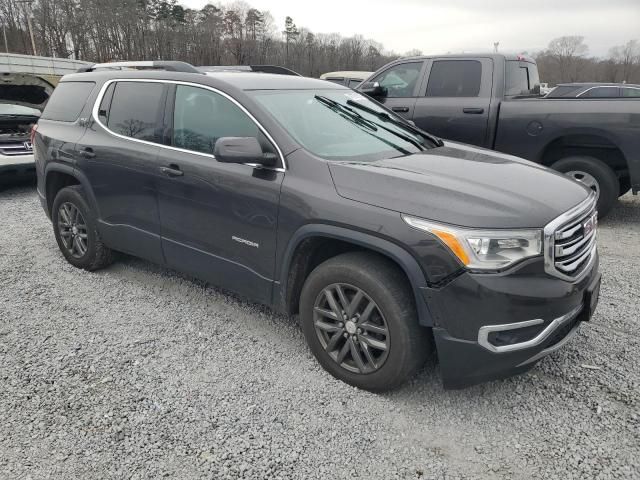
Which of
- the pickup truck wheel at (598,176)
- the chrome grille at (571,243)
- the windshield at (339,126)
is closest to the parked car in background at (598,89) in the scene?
the pickup truck wheel at (598,176)

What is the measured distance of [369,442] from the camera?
97.7 inches

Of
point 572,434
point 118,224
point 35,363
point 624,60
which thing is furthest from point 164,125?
point 624,60

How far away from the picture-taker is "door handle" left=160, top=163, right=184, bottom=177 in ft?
11.3

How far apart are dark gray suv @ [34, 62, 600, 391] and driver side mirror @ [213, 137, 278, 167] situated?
12 millimetres

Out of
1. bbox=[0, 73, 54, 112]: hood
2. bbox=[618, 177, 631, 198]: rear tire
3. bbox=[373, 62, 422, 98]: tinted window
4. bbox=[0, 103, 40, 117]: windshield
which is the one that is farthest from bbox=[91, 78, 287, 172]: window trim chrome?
bbox=[0, 103, 40, 117]: windshield

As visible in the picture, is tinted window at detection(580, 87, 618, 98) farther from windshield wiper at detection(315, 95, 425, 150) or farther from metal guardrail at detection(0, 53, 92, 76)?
metal guardrail at detection(0, 53, 92, 76)

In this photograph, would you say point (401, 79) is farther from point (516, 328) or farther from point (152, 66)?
point (516, 328)

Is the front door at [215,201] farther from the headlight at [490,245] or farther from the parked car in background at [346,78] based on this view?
the parked car in background at [346,78]

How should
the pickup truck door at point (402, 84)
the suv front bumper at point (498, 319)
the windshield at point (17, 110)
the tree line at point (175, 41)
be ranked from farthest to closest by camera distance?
the tree line at point (175, 41) → the windshield at point (17, 110) → the pickup truck door at point (402, 84) → the suv front bumper at point (498, 319)

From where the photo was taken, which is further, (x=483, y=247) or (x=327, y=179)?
(x=327, y=179)

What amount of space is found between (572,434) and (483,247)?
3.57 ft

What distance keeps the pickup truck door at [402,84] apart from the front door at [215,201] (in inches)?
150

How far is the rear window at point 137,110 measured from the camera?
12.2 feet

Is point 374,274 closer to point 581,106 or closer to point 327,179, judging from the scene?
point 327,179
